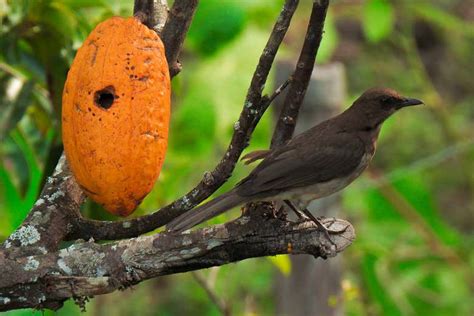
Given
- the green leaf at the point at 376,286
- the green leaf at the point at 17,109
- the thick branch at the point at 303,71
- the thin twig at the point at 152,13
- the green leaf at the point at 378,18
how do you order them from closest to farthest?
the thick branch at the point at 303,71 < the thin twig at the point at 152,13 < the green leaf at the point at 17,109 < the green leaf at the point at 376,286 < the green leaf at the point at 378,18

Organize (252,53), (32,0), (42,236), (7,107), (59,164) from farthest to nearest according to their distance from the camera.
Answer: (252,53)
(7,107)
(32,0)
(59,164)
(42,236)

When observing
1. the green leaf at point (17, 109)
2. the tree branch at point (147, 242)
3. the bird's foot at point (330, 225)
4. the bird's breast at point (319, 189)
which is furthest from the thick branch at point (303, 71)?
the green leaf at point (17, 109)

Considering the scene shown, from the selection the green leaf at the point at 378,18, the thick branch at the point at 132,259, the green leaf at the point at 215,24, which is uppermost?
the green leaf at the point at 378,18

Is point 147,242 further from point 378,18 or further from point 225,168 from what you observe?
point 378,18

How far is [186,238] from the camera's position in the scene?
242 centimetres

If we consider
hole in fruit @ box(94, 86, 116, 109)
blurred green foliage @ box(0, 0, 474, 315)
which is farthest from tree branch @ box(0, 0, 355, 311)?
blurred green foliage @ box(0, 0, 474, 315)

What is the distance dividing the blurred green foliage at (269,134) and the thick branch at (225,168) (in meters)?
0.56

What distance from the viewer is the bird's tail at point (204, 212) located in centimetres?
246

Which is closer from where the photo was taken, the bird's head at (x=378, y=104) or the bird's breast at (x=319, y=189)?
the bird's breast at (x=319, y=189)

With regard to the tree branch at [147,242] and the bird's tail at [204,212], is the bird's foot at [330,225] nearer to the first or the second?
the tree branch at [147,242]

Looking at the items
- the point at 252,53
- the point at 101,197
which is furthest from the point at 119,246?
the point at 252,53

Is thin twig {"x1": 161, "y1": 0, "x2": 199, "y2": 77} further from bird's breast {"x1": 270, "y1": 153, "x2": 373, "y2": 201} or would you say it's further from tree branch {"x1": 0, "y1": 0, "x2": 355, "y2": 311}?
bird's breast {"x1": 270, "y1": 153, "x2": 373, "y2": 201}

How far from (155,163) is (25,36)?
1.18m

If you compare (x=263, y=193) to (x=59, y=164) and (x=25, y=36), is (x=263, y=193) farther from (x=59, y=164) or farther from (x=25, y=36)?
(x=25, y=36)
